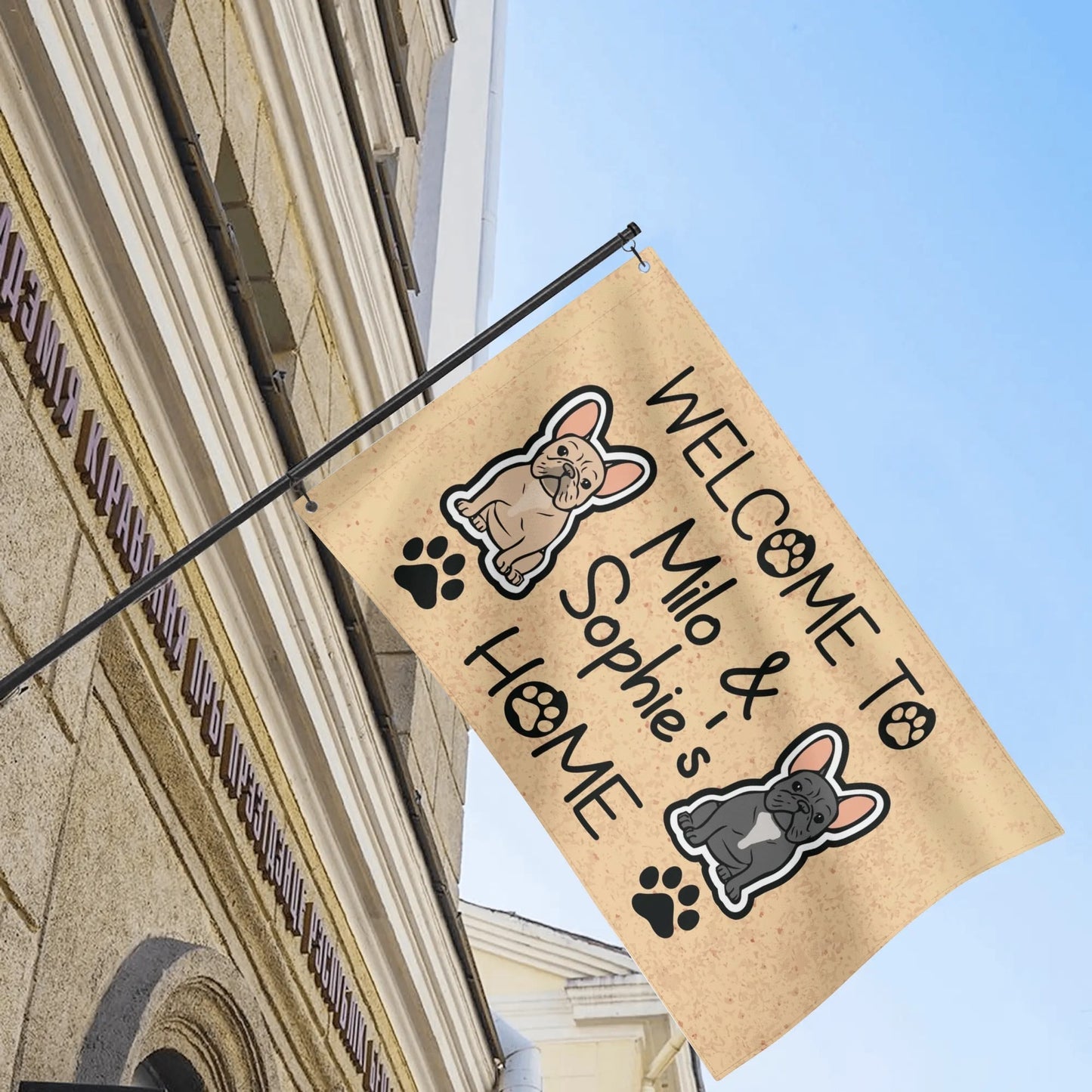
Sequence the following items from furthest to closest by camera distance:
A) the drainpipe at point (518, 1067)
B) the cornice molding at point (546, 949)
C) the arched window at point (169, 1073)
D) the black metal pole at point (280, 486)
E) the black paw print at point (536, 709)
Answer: the cornice molding at point (546, 949) → the drainpipe at point (518, 1067) → the arched window at point (169, 1073) → the black paw print at point (536, 709) → the black metal pole at point (280, 486)

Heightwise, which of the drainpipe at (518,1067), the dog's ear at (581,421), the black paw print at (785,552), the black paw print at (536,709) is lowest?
the black paw print at (536,709)

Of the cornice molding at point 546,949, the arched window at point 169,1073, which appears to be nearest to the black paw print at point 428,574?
the arched window at point 169,1073

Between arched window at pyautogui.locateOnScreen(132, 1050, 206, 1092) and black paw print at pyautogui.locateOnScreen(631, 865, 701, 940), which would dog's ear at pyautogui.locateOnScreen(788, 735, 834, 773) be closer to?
black paw print at pyautogui.locateOnScreen(631, 865, 701, 940)

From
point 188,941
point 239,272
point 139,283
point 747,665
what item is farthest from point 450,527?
point 188,941

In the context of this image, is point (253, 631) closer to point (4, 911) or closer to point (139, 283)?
point (139, 283)

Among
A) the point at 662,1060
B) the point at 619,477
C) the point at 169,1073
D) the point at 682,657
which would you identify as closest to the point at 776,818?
the point at 682,657

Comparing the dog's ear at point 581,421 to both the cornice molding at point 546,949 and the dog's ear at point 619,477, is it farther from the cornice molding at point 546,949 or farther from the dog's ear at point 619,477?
the cornice molding at point 546,949

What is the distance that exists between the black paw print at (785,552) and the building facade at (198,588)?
6.27 feet

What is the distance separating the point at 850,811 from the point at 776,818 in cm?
22

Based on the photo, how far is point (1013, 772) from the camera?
4.73m

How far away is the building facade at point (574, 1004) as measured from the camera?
726 inches

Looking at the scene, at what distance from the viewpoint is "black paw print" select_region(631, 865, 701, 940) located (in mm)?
4512

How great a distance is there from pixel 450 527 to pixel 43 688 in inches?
46.2

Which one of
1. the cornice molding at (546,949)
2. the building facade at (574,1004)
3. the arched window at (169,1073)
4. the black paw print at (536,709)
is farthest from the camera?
the cornice molding at (546,949)
